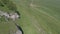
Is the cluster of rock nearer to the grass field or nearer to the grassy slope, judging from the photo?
the grass field

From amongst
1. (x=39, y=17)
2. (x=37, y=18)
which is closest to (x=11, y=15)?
(x=37, y=18)

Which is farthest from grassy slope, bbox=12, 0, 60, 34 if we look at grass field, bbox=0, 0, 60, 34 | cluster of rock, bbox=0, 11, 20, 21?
cluster of rock, bbox=0, 11, 20, 21

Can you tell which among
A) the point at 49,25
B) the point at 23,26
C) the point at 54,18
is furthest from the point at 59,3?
the point at 23,26

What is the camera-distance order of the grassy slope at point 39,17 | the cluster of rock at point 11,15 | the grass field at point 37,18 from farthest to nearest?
1. the grassy slope at point 39,17
2. the grass field at point 37,18
3. the cluster of rock at point 11,15

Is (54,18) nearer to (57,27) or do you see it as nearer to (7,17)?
(57,27)

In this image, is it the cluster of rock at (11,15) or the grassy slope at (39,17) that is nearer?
the cluster of rock at (11,15)

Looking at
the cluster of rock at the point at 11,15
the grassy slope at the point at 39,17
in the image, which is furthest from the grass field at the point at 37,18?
the cluster of rock at the point at 11,15

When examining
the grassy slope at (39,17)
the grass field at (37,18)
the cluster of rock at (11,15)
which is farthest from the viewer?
the grassy slope at (39,17)

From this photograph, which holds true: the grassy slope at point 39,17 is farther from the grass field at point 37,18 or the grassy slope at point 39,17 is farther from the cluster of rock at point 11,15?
the cluster of rock at point 11,15
